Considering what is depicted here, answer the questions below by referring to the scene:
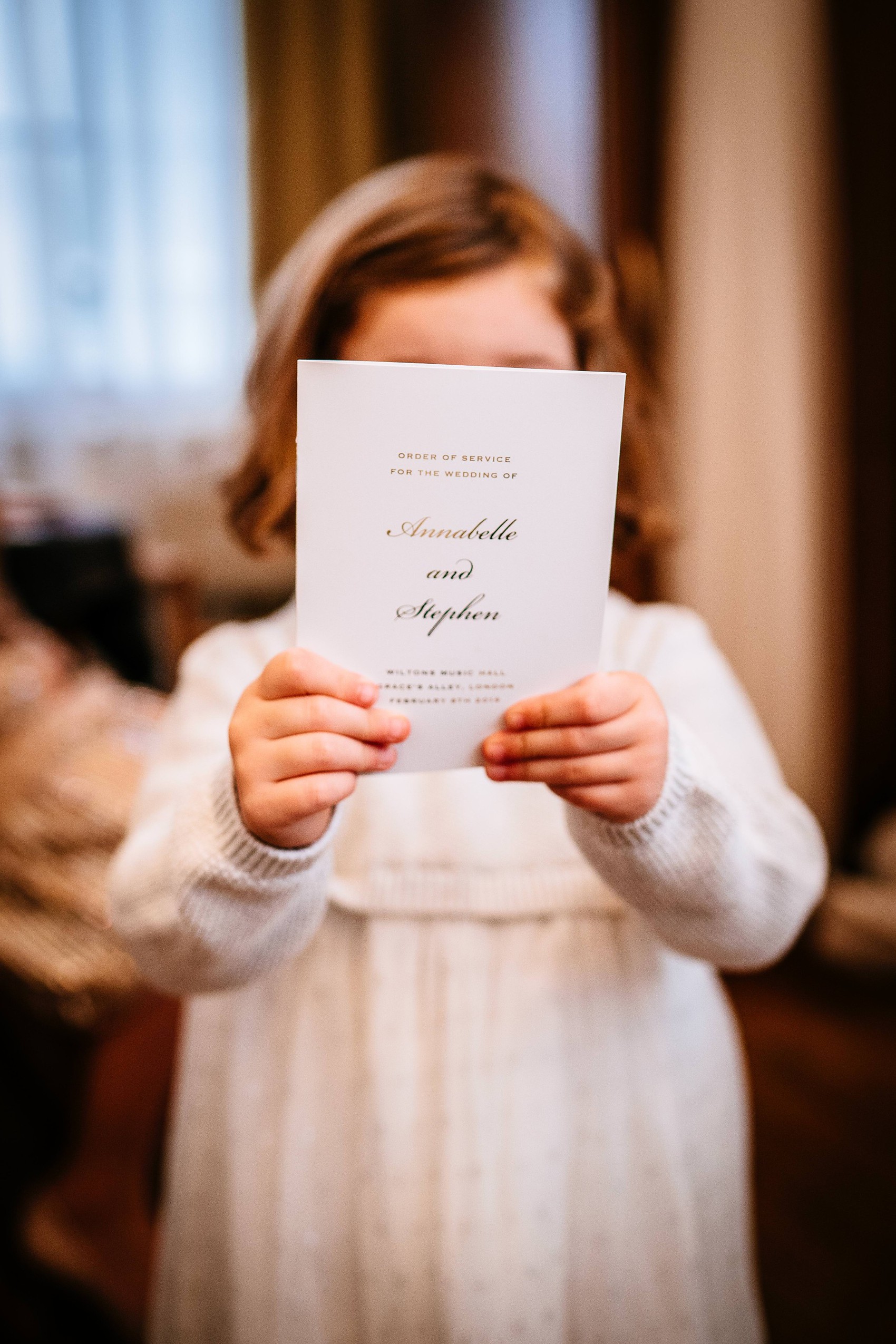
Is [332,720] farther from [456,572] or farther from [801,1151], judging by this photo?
[801,1151]

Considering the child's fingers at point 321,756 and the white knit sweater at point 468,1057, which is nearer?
the child's fingers at point 321,756

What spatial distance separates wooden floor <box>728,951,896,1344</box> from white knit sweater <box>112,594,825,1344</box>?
434mm

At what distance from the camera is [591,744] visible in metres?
0.38

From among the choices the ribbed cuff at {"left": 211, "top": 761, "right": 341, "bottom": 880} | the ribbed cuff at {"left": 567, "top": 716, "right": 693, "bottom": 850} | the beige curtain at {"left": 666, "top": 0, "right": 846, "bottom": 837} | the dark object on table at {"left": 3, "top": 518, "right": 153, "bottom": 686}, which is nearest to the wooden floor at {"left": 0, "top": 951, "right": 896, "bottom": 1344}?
the beige curtain at {"left": 666, "top": 0, "right": 846, "bottom": 837}

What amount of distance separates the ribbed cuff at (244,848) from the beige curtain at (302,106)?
2483mm

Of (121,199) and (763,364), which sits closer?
(763,364)

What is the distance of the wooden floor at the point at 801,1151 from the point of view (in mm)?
818

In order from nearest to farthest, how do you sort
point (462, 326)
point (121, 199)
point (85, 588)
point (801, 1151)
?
point (462, 326) → point (801, 1151) → point (85, 588) → point (121, 199)

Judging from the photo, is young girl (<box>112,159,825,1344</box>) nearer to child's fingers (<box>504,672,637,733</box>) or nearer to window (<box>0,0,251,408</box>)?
child's fingers (<box>504,672,637,733</box>)

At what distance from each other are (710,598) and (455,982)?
3.00ft

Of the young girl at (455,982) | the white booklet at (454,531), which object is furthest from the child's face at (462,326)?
the white booklet at (454,531)

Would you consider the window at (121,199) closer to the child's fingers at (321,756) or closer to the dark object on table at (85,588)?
the dark object on table at (85,588)

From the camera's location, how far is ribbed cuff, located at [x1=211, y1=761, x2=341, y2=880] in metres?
0.40

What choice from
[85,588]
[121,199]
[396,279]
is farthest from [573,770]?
[121,199]
